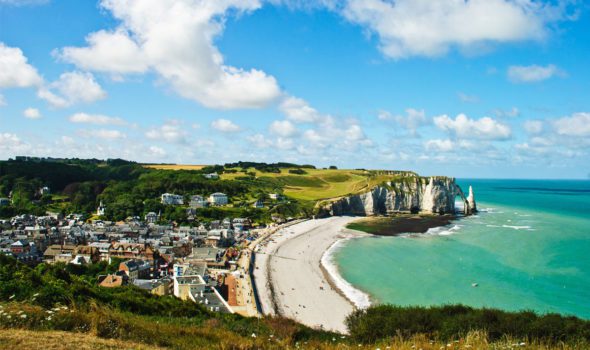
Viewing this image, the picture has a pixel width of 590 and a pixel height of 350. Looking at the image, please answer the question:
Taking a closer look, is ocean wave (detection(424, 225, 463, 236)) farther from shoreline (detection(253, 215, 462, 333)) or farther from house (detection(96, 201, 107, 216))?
house (detection(96, 201, 107, 216))

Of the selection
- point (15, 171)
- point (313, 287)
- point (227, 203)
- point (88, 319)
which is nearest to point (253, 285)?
point (313, 287)

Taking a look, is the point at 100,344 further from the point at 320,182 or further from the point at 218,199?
the point at 320,182

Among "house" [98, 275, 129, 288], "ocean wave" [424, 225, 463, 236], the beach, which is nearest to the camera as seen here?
the beach

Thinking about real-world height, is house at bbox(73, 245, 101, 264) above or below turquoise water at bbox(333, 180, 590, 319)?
above

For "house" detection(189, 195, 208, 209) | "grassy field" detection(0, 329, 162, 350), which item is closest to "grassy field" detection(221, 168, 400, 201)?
"house" detection(189, 195, 208, 209)

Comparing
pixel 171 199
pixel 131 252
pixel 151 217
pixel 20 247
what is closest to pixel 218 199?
pixel 171 199
